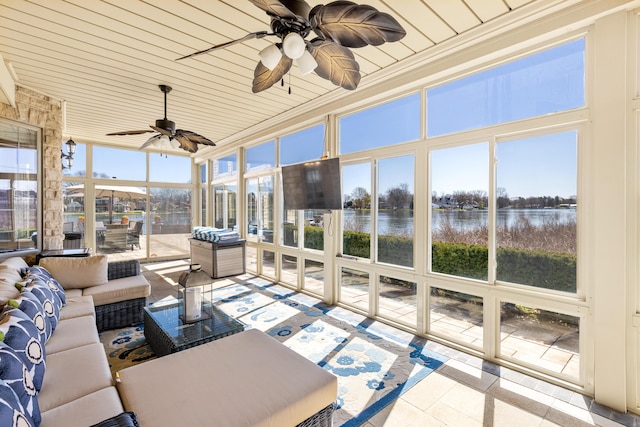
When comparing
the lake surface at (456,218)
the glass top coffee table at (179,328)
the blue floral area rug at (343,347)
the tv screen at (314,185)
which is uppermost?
the tv screen at (314,185)

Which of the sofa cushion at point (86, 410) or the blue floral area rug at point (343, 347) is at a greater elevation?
the sofa cushion at point (86, 410)

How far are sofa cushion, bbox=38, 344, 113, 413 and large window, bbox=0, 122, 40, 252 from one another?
2.98 meters

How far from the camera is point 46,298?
8.03ft

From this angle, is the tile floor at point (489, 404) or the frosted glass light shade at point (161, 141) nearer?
the tile floor at point (489, 404)

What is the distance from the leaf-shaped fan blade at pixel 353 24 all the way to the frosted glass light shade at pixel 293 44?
0.38 feet

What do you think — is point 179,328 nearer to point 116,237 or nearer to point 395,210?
point 395,210

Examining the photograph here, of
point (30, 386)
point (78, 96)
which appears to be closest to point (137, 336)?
point (30, 386)

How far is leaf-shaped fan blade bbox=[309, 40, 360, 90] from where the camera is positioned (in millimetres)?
1889

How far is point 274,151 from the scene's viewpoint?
18.6 ft

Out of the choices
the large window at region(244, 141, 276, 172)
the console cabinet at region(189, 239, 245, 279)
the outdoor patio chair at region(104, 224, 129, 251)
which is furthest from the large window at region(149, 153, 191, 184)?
the large window at region(244, 141, 276, 172)

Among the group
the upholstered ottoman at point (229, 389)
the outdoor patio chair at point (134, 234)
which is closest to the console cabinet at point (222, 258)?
the outdoor patio chair at point (134, 234)

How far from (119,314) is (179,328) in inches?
58.0

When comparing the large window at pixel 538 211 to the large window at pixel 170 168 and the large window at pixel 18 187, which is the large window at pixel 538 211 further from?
the large window at pixel 170 168

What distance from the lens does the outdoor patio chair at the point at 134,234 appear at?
7578 millimetres
